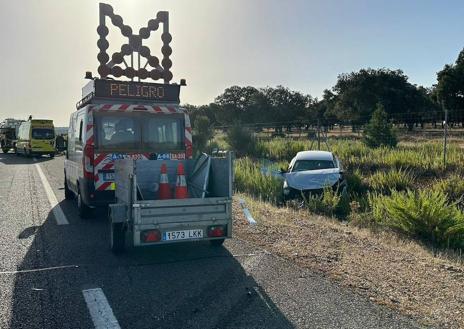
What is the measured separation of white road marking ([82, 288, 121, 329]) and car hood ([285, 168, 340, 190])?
28.0 feet

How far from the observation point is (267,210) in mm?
9781

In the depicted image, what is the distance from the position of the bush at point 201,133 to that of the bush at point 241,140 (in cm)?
181

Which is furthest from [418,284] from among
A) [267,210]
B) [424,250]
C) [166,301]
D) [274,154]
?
[274,154]

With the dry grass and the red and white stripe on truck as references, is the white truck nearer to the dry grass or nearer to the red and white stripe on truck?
the red and white stripe on truck

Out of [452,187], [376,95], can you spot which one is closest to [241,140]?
[452,187]

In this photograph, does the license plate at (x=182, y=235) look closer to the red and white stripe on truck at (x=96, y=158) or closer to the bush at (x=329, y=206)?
the red and white stripe on truck at (x=96, y=158)

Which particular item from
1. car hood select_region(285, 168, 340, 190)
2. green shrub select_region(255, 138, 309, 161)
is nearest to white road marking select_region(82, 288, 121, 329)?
car hood select_region(285, 168, 340, 190)

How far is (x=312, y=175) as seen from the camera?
1316cm

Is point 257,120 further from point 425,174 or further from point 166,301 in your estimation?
point 166,301

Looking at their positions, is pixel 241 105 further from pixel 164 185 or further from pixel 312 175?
pixel 164 185

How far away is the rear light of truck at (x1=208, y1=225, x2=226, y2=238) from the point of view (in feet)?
19.8

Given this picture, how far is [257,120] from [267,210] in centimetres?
5906

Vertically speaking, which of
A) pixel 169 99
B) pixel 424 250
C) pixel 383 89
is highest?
pixel 383 89

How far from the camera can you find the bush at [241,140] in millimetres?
26016
